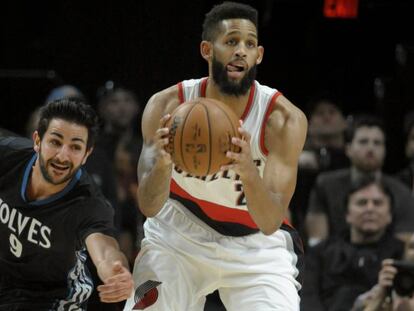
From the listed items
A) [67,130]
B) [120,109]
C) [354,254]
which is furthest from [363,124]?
[67,130]

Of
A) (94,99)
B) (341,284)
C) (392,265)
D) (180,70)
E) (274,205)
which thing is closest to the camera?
(274,205)

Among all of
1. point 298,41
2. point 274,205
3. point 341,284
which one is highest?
point 298,41

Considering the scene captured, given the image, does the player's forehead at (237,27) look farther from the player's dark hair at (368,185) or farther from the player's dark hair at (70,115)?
the player's dark hair at (368,185)

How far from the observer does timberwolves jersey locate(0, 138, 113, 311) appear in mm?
5395

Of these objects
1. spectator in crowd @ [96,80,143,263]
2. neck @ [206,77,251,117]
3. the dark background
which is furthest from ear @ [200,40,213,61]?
the dark background

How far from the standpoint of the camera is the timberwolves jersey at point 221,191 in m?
5.29

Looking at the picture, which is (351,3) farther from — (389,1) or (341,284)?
(341,284)

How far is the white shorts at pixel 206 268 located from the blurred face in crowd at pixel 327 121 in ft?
11.0

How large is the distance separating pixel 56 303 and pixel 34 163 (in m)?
0.73

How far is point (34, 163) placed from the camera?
5.52 metres

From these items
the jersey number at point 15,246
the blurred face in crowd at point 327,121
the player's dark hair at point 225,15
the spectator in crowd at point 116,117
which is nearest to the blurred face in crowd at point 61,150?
the jersey number at point 15,246

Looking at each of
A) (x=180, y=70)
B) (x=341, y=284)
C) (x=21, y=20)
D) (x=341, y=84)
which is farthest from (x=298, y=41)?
(x=341, y=284)

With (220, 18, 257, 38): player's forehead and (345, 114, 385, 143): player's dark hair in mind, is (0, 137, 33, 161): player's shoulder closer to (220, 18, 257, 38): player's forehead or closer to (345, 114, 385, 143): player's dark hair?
(220, 18, 257, 38): player's forehead

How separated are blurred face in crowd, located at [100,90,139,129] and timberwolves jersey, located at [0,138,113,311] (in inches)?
123
